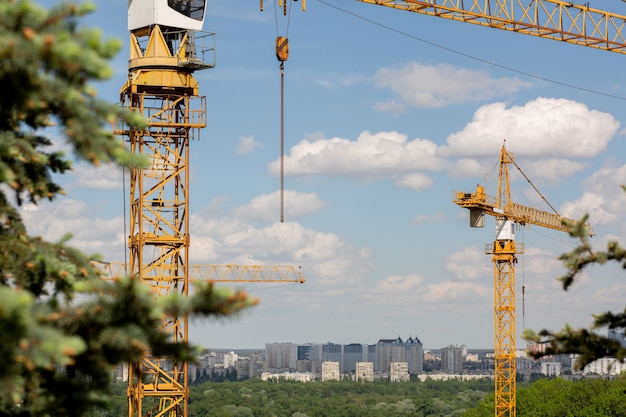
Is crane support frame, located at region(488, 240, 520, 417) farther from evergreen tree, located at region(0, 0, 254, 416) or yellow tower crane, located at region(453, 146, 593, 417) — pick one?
evergreen tree, located at region(0, 0, 254, 416)

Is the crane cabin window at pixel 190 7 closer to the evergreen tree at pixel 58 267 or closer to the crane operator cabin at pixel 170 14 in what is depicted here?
the crane operator cabin at pixel 170 14

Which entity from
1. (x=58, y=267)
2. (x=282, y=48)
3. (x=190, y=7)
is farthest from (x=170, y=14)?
(x=58, y=267)

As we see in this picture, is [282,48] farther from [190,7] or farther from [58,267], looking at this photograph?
[58,267]

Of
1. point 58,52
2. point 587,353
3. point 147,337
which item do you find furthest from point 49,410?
point 587,353

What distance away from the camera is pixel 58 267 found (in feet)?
35.9

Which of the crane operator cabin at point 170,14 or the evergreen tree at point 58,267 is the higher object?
the crane operator cabin at point 170,14

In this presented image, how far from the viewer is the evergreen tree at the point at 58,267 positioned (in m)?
8.62

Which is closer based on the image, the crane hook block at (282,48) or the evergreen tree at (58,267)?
the evergreen tree at (58,267)

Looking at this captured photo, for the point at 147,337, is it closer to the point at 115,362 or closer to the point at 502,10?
the point at 115,362

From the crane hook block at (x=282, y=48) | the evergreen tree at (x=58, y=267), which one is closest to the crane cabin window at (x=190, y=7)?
the crane hook block at (x=282, y=48)

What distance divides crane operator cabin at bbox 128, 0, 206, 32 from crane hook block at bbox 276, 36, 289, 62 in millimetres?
4358

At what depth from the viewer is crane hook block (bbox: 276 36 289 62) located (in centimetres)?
5216

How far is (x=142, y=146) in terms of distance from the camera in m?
48.8

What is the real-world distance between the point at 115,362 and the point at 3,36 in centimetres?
284
